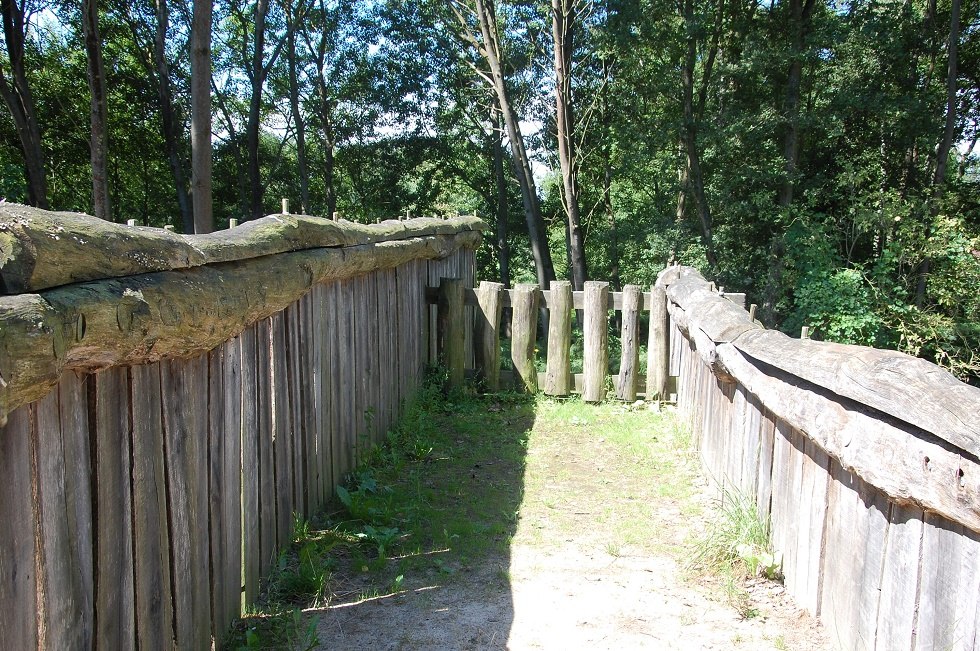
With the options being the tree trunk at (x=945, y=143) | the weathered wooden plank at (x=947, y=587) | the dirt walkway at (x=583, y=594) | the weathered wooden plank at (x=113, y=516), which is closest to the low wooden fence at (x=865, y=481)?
the weathered wooden plank at (x=947, y=587)

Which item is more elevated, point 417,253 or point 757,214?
point 757,214

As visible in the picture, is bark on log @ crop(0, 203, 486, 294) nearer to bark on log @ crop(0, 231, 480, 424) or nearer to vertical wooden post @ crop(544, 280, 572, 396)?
bark on log @ crop(0, 231, 480, 424)

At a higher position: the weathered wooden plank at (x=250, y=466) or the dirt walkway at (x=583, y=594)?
the weathered wooden plank at (x=250, y=466)

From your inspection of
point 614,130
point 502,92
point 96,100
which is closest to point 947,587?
point 96,100

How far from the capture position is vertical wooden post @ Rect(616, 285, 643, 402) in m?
8.23

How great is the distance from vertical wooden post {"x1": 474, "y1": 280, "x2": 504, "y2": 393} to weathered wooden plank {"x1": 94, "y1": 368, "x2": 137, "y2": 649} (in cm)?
621

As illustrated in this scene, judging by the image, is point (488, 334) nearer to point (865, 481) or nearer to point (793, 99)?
point (865, 481)

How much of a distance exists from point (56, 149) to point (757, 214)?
1875 cm

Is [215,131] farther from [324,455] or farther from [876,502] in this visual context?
[876,502]

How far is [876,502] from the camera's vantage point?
8.91ft

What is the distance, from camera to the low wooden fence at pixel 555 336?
822cm

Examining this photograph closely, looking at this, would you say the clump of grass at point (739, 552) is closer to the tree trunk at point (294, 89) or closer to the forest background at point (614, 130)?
the forest background at point (614, 130)

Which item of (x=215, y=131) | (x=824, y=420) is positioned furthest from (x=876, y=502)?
(x=215, y=131)

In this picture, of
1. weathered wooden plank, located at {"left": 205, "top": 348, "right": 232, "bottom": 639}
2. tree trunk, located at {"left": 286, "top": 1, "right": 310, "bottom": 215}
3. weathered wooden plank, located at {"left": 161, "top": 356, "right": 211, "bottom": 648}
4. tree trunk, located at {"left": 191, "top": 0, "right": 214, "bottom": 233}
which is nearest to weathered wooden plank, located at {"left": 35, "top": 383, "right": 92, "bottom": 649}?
Result: weathered wooden plank, located at {"left": 161, "top": 356, "right": 211, "bottom": 648}
